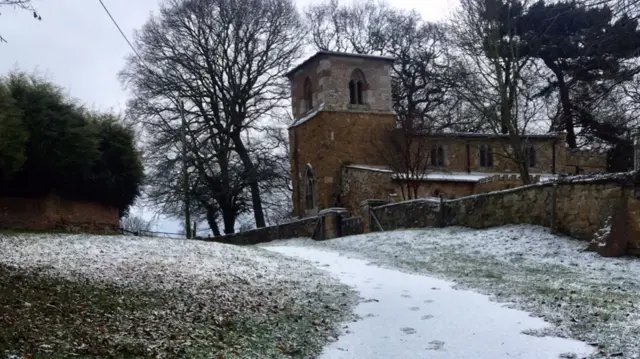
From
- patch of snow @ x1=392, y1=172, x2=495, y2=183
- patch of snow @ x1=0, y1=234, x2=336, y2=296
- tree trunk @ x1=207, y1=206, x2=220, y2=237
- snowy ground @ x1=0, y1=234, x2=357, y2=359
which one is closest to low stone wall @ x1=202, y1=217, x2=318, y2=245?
patch of snow @ x1=392, y1=172, x2=495, y2=183

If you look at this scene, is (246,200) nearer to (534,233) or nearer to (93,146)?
(93,146)

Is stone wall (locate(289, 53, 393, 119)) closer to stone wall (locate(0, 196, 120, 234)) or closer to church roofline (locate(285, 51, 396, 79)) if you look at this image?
church roofline (locate(285, 51, 396, 79))

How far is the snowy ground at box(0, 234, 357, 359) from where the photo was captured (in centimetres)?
673

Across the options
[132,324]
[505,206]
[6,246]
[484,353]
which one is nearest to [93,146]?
[6,246]

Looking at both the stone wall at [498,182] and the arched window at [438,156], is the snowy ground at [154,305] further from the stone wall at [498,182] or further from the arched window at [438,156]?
the arched window at [438,156]

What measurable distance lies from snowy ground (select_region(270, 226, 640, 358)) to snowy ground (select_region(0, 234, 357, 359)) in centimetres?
263

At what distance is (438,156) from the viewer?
35.1 metres

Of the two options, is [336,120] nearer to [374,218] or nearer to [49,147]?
[374,218]

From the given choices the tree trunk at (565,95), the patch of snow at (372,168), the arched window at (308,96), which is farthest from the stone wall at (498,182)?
the arched window at (308,96)

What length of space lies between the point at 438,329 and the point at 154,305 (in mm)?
3792

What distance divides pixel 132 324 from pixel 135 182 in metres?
16.5

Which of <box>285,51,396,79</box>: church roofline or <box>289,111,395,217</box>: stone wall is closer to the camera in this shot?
<box>289,111,395,217</box>: stone wall

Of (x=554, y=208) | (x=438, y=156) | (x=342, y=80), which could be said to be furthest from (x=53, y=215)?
(x=438, y=156)

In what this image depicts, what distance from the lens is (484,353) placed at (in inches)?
287
